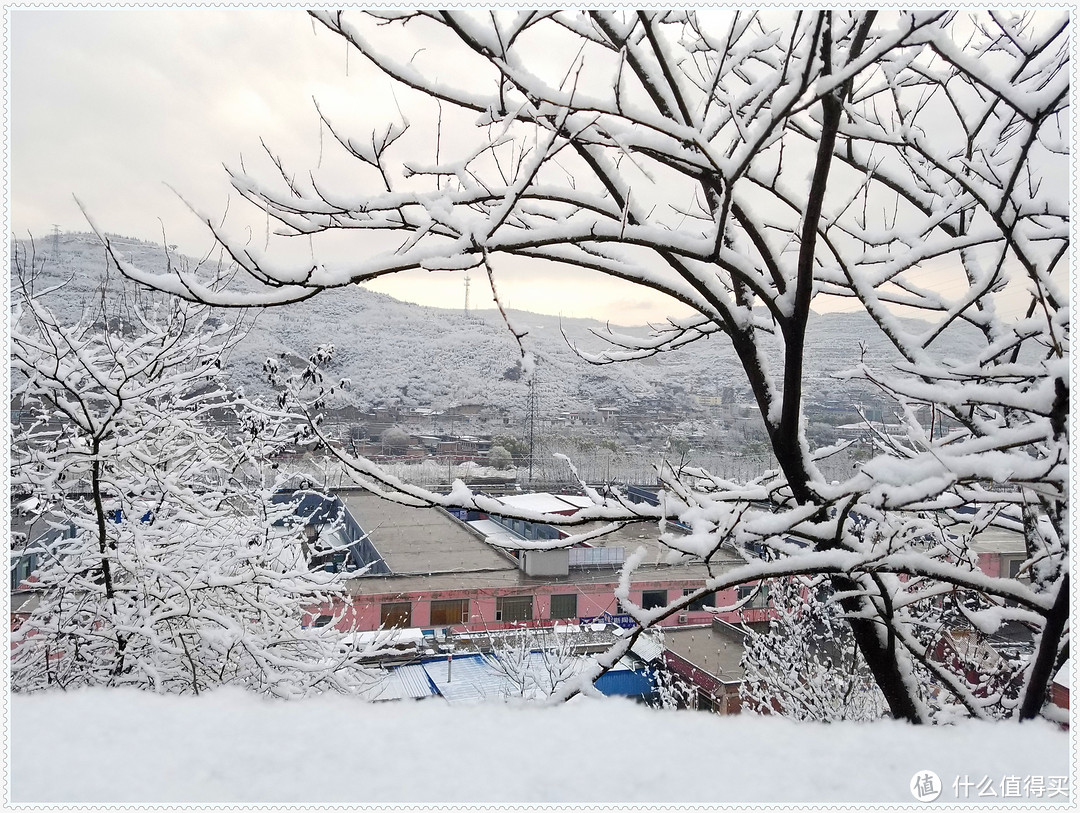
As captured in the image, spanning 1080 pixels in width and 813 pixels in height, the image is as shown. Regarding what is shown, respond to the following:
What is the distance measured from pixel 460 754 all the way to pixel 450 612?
32.2ft

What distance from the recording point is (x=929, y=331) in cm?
176

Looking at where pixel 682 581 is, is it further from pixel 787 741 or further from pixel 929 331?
pixel 787 741

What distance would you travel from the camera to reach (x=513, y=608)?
1086 centimetres

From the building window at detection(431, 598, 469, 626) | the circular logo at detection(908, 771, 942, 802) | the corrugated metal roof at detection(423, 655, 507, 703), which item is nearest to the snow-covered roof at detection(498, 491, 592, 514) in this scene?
the circular logo at detection(908, 771, 942, 802)

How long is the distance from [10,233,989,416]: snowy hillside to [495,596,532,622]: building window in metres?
3.11

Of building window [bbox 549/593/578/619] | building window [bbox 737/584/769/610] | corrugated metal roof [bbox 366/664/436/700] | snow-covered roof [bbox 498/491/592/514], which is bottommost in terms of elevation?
building window [bbox 549/593/578/619]

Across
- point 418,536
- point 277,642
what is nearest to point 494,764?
point 277,642

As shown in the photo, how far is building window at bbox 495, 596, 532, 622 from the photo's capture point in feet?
35.1

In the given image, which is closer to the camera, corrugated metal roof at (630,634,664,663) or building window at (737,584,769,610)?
building window at (737,584,769,610)

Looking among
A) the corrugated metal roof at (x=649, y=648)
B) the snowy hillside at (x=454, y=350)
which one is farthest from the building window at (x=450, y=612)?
the snowy hillside at (x=454, y=350)

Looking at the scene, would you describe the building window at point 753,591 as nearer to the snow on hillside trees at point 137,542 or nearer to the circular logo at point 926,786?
the circular logo at point 926,786

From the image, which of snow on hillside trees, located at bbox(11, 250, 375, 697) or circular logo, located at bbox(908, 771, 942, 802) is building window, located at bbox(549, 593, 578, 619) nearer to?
snow on hillside trees, located at bbox(11, 250, 375, 697)

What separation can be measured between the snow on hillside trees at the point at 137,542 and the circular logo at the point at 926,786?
8.98ft

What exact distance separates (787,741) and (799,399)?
78cm
